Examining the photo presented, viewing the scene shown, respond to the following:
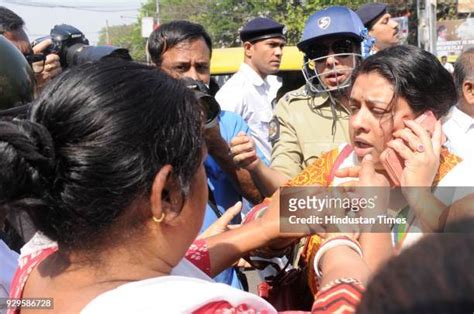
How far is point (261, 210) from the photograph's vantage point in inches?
65.9

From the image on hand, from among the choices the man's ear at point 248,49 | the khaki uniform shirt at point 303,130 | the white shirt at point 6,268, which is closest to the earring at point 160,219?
the white shirt at point 6,268

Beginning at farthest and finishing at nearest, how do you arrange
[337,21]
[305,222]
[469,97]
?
[469,97]
[337,21]
[305,222]

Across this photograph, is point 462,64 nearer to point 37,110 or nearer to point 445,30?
point 37,110

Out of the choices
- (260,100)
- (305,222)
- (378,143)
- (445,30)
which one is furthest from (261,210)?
(445,30)

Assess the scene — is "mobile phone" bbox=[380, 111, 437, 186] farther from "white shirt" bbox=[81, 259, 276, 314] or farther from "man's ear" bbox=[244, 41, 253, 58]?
"man's ear" bbox=[244, 41, 253, 58]

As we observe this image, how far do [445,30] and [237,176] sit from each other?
637 inches

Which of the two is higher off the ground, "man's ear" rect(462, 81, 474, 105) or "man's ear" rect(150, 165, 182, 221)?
"man's ear" rect(150, 165, 182, 221)

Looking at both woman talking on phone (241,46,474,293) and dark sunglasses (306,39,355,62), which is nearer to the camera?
woman talking on phone (241,46,474,293)

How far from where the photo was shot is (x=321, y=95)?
263 centimetres

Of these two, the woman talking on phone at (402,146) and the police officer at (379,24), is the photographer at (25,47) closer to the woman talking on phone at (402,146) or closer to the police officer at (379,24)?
the woman talking on phone at (402,146)

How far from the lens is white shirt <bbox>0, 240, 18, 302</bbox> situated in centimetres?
144

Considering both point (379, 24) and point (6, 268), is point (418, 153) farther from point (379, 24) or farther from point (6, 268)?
point (379, 24)

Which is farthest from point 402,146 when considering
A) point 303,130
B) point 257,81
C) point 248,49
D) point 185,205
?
point 248,49

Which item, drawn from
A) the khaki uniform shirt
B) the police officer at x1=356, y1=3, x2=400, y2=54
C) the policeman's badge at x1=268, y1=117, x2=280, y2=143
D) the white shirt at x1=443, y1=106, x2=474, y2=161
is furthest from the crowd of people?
the police officer at x1=356, y1=3, x2=400, y2=54
